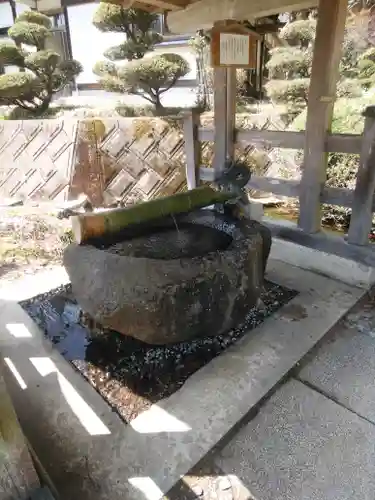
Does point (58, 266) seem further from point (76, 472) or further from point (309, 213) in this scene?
point (309, 213)

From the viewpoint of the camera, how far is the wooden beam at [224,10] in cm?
323

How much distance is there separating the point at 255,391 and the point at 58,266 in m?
2.52

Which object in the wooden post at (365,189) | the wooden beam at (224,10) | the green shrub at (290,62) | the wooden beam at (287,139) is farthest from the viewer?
the green shrub at (290,62)

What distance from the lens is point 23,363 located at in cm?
232

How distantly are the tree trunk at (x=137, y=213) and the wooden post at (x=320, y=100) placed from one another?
86cm

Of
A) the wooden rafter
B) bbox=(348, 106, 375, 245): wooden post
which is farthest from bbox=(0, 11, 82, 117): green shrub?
bbox=(348, 106, 375, 245): wooden post

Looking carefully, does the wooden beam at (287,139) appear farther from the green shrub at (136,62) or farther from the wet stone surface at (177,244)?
the green shrub at (136,62)

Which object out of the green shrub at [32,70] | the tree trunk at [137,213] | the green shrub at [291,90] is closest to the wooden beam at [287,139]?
the tree trunk at [137,213]

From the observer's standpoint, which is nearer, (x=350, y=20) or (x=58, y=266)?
(x=58, y=266)

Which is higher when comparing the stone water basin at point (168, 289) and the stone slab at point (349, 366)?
the stone water basin at point (168, 289)

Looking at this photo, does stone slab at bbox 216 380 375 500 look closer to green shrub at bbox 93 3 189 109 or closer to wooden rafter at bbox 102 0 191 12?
wooden rafter at bbox 102 0 191 12

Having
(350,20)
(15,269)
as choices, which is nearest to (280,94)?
(350,20)

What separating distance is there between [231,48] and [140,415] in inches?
136

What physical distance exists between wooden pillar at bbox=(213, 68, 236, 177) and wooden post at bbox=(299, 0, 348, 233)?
1.02m
